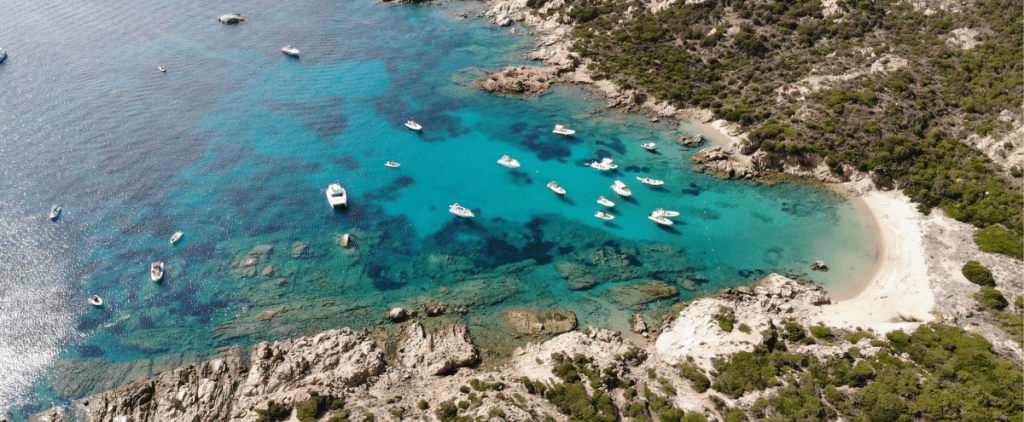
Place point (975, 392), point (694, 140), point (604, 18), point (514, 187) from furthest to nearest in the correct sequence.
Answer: point (604, 18)
point (694, 140)
point (514, 187)
point (975, 392)

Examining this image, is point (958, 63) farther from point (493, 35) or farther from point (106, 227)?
point (106, 227)

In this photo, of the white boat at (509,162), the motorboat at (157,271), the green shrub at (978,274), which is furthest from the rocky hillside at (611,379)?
the white boat at (509,162)

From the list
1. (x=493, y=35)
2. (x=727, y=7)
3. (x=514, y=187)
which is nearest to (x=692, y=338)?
(x=514, y=187)

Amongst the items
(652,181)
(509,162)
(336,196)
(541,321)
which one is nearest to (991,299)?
(652,181)

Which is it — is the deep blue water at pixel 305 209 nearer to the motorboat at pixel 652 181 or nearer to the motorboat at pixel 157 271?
the motorboat at pixel 157 271

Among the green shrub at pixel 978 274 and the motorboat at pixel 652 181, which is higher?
the green shrub at pixel 978 274

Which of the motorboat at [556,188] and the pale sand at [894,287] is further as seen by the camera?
the motorboat at [556,188]
